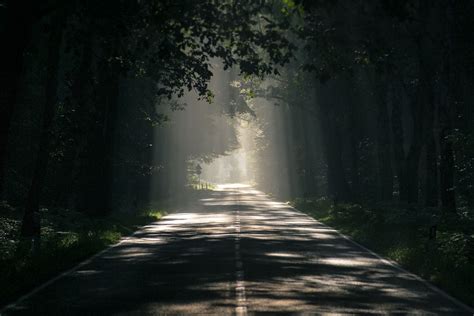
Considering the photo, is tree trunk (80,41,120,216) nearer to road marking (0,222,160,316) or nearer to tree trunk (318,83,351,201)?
road marking (0,222,160,316)

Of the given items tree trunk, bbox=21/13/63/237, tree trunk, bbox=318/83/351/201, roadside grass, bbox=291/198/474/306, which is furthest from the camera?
tree trunk, bbox=318/83/351/201

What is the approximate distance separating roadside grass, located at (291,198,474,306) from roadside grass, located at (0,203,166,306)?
6.99 metres

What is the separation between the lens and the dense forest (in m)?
16.8

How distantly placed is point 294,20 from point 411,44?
945 centimetres

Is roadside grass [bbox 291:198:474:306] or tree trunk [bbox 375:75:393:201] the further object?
tree trunk [bbox 375:75:393:201]

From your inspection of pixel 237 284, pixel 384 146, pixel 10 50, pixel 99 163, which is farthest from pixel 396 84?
pixel 237 284

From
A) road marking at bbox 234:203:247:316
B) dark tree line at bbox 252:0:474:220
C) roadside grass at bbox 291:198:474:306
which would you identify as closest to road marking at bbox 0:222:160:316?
road marking at bbox 234:203:247:316

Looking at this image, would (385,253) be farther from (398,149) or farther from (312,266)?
(398,149)

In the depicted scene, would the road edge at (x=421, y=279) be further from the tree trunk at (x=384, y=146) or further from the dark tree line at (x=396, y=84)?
the tree trunk at (x=384, y=146)

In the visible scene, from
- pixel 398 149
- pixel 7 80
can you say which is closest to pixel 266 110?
pixel 398 149

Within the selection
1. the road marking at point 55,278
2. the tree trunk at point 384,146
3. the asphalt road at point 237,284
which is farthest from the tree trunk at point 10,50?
the tree trunk at point 384,146

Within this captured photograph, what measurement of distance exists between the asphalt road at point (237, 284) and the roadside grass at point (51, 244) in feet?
1.52

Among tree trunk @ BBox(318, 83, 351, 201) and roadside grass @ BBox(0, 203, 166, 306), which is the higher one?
tree trunk @ BBox(318, 83, 351, 201)

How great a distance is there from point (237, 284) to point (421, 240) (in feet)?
25.2
